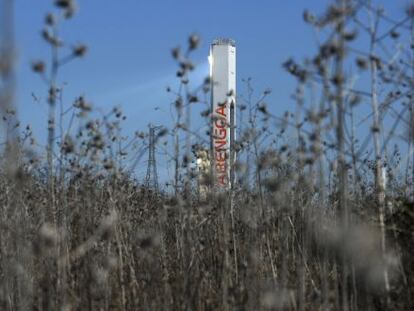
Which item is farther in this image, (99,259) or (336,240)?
(99,259)

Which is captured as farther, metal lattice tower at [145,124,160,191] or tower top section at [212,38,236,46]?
tower top section at [212,38,236,46]

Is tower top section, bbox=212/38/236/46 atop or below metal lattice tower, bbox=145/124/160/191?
atop

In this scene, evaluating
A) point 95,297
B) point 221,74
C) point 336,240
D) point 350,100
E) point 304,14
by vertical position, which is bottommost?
point 95,297

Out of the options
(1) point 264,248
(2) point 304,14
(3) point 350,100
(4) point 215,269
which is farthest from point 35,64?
(1) point 264,248

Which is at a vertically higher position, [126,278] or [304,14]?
[304,14]

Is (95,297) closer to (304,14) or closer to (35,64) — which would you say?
(35,64)

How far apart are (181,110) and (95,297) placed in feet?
2.72

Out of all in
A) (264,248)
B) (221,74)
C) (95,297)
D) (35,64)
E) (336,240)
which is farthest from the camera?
(221,74)

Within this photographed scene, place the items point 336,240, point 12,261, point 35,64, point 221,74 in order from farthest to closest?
point 221,74
point 12,261
point 336,240
point 35,64

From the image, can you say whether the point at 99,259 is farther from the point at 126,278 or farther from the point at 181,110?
the point at 181,110

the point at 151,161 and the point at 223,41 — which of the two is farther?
the point at 223,41

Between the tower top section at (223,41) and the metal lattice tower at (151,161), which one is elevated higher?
the tower top section at (223,41)

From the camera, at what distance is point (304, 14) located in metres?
2.39

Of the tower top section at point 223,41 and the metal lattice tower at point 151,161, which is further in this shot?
the tower top section at point 223,41
